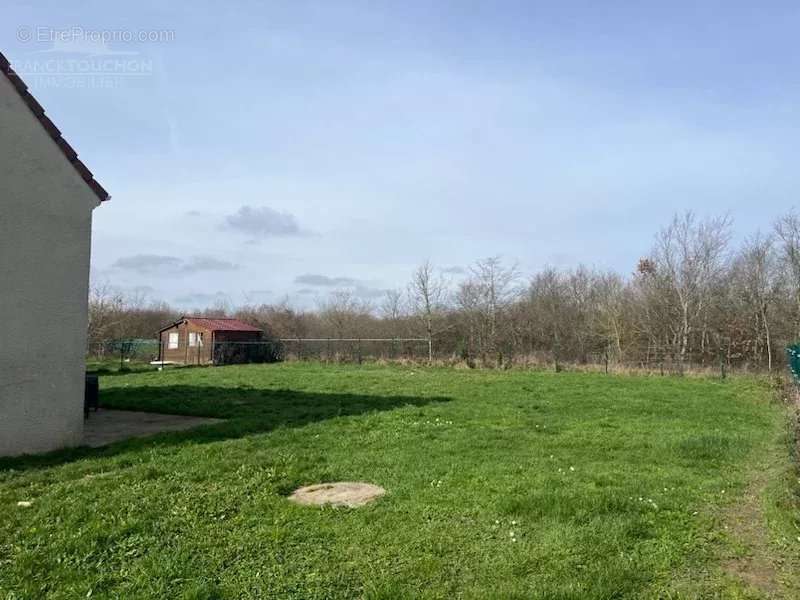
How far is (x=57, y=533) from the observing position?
16.0ft

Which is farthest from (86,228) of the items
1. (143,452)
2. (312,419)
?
(312,419)

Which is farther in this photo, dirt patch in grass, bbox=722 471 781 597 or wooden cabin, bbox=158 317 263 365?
wooden cabin, bbox=158 317 263 365

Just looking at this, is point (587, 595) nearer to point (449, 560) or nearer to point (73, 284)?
point (449, 560)

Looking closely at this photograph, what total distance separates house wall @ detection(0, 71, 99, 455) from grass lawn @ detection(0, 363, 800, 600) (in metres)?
0.64

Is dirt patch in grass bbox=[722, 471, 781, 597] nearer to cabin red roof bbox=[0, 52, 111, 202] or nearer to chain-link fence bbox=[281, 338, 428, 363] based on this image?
cabin red roof bbox=[0, 52, 111, 202]

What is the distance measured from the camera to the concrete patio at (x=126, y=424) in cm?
966

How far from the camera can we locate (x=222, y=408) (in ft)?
42.0

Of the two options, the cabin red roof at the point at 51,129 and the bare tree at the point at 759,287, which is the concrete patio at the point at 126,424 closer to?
the cabin red roof at the point at 51,129

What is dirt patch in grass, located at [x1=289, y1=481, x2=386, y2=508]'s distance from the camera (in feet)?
19.3

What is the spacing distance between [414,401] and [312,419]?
3.45 metres

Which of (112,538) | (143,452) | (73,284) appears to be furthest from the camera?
(73,284)

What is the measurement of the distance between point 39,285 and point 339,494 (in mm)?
5192

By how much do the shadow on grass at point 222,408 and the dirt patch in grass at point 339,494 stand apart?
128 inches

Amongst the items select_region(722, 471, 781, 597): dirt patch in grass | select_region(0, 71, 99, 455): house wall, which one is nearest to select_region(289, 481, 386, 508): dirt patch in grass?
select_region(722, 471, 781, 597): dirt patch in grass
